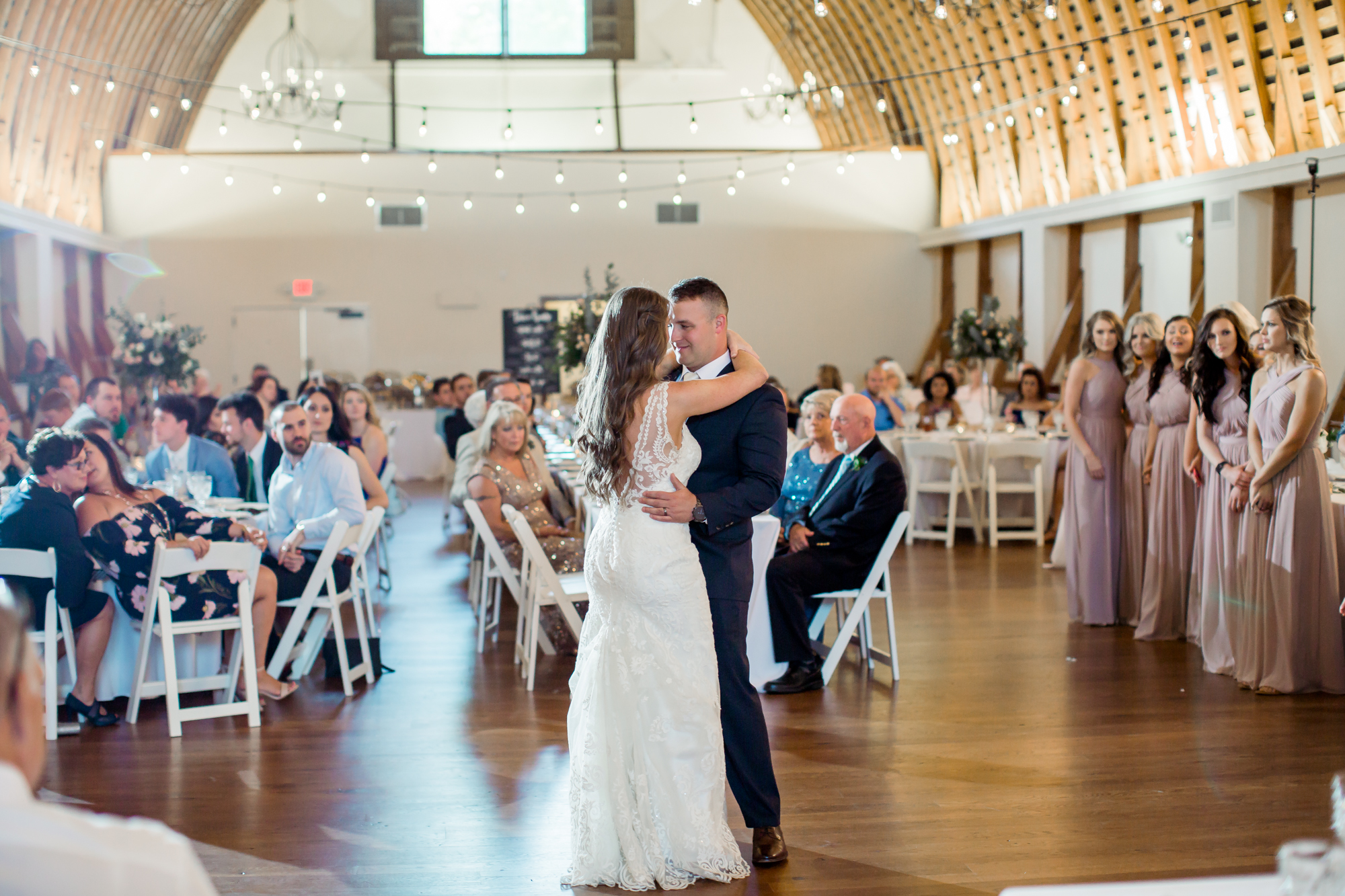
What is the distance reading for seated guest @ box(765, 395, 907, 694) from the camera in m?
5.07

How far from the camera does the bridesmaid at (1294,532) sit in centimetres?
478

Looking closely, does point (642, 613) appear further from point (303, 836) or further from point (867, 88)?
point (867, 88)

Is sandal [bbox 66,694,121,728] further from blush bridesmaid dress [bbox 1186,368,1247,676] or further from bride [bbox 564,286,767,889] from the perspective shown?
blush bridesmaid dress [bbox 1186,368,1247,676]

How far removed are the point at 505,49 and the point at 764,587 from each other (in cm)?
1359

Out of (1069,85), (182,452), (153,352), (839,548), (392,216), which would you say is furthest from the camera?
(392,216)

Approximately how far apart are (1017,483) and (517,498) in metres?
4.85

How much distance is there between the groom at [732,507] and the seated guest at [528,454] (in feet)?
10.8

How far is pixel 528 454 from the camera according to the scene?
21.1 feet

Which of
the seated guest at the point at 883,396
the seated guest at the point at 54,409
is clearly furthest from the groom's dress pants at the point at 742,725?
the seated guest at the point at 883,396

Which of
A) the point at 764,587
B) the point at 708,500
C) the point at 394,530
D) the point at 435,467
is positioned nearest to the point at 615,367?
the point at 708,500

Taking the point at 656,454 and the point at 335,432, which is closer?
the point at 656,454

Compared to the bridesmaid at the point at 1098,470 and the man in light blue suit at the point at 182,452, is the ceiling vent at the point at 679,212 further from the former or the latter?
the bridesmaid at the point at 1098,470

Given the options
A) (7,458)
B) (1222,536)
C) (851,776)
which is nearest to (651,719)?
(851,776)

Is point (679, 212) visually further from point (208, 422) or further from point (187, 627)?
point (187, 627)
